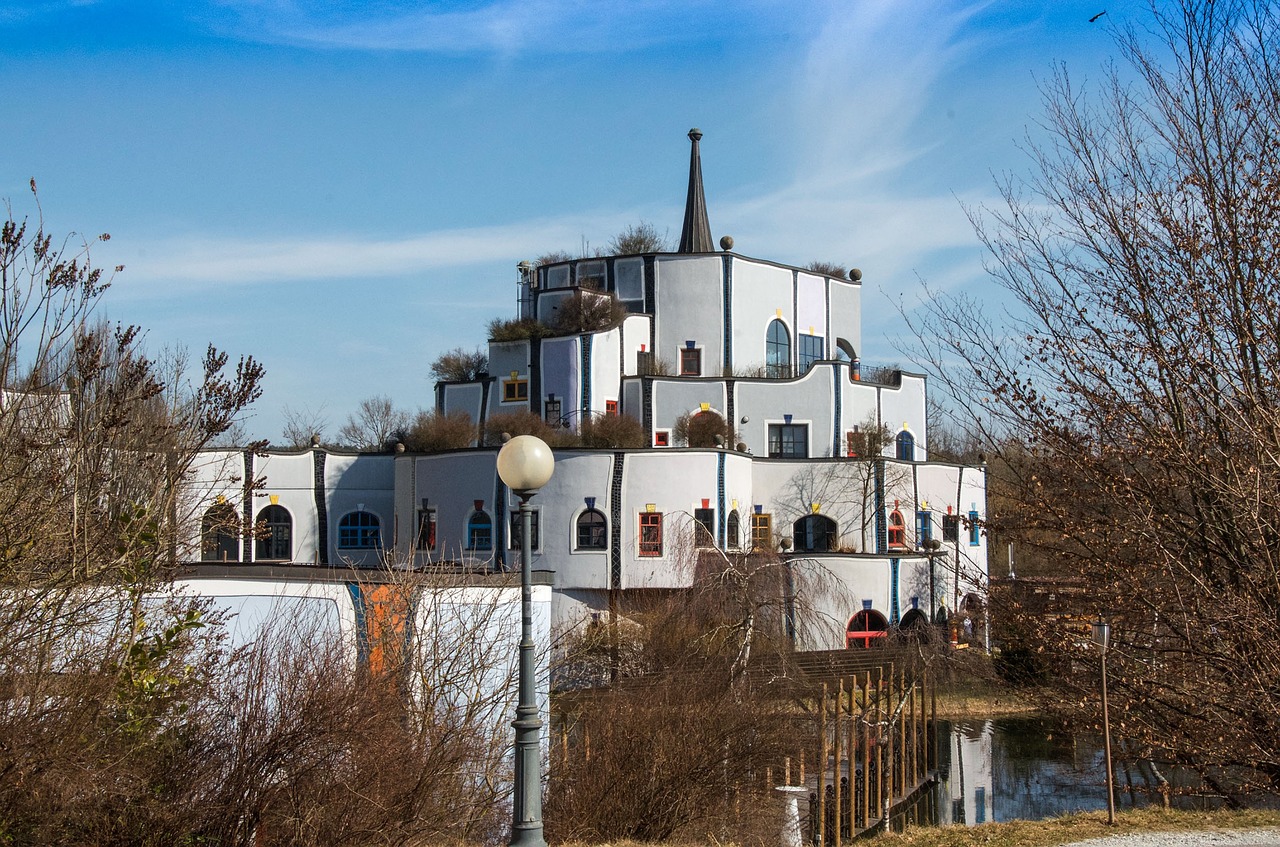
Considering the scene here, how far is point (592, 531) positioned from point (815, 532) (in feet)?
23.8

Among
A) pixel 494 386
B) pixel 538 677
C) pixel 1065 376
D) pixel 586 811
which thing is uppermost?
pixel 494 386

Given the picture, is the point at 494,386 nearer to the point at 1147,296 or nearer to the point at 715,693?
the point at 715,693

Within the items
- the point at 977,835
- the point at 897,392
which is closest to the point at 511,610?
the point at 977,835

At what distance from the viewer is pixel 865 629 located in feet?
102

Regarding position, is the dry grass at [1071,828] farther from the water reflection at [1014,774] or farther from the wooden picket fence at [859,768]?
the water reflection at [1014,774]

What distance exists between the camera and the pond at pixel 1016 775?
21.1m

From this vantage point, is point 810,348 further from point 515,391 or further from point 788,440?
A: point 515,391

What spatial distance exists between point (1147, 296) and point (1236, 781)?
203 inches

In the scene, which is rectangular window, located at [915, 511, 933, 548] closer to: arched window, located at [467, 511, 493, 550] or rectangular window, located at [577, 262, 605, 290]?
rectangular window, located at [577, 262, 605, 290]

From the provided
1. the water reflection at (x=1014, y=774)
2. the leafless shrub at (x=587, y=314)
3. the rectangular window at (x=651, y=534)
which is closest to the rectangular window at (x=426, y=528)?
the rectangular window at (x=651, y=534)

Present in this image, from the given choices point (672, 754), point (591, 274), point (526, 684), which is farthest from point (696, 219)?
point (526, 684)

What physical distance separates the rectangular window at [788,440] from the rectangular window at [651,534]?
6.14 metres

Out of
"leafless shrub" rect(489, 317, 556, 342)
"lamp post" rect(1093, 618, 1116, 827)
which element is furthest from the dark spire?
"lamp post" rect(1093, 618, 1116, 827)

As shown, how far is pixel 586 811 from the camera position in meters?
13.5
